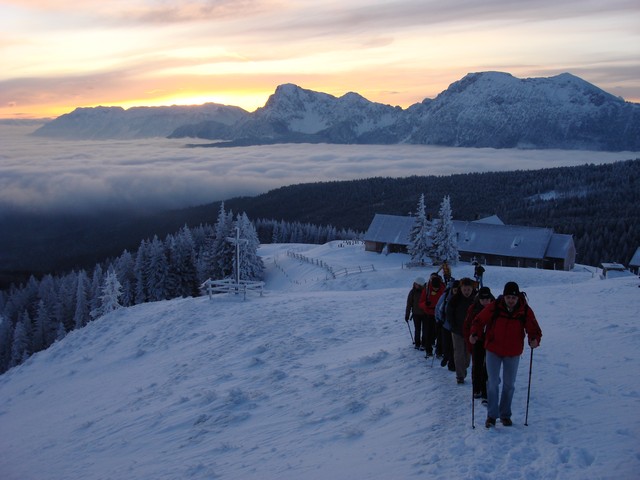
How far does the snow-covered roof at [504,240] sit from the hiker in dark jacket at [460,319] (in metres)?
45.9

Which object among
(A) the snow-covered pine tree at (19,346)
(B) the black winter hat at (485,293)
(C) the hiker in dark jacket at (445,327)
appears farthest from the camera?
(A) the snow-covered pine tree at (19,346)

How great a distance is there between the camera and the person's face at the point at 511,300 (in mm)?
7957

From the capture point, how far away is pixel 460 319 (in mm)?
9789

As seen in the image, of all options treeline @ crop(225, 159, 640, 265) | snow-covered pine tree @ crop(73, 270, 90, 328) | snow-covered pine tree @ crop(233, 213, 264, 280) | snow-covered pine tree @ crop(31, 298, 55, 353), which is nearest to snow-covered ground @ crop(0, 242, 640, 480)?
snow-covered pine tree @ crop(233, 213, 264, 280)

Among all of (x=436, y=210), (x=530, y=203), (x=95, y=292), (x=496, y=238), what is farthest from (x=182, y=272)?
(x=530, y=203)

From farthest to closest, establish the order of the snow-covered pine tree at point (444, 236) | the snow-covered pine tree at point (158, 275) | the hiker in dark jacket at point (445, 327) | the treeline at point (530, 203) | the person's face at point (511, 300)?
the treeline at point (530, 203)
the snow-covered pine tree at point (158, 275)
the snow-covered pine tree at point (444, 236)
the hiker in dark jacket at point (445, 327)
the person's face at point (511, 300)

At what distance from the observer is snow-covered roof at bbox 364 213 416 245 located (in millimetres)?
57844

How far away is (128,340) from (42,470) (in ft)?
32.8

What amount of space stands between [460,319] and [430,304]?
6.33 feet

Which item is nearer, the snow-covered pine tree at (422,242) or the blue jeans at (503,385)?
the blue jeans at (503,385)

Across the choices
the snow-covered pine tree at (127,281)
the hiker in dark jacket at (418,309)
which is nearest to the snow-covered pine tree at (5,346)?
the snow-covered pine tree at (127,281)

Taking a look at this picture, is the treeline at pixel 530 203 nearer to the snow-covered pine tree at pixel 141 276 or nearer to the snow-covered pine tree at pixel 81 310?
the snow-covered pine tree at pixel 141 276

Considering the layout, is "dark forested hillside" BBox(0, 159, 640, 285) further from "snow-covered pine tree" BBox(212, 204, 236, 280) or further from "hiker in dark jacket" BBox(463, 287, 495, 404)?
"hiker in dark jacket" BBox(463, 287, 495, 404)

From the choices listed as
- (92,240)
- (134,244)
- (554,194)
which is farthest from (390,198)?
(92,240)
